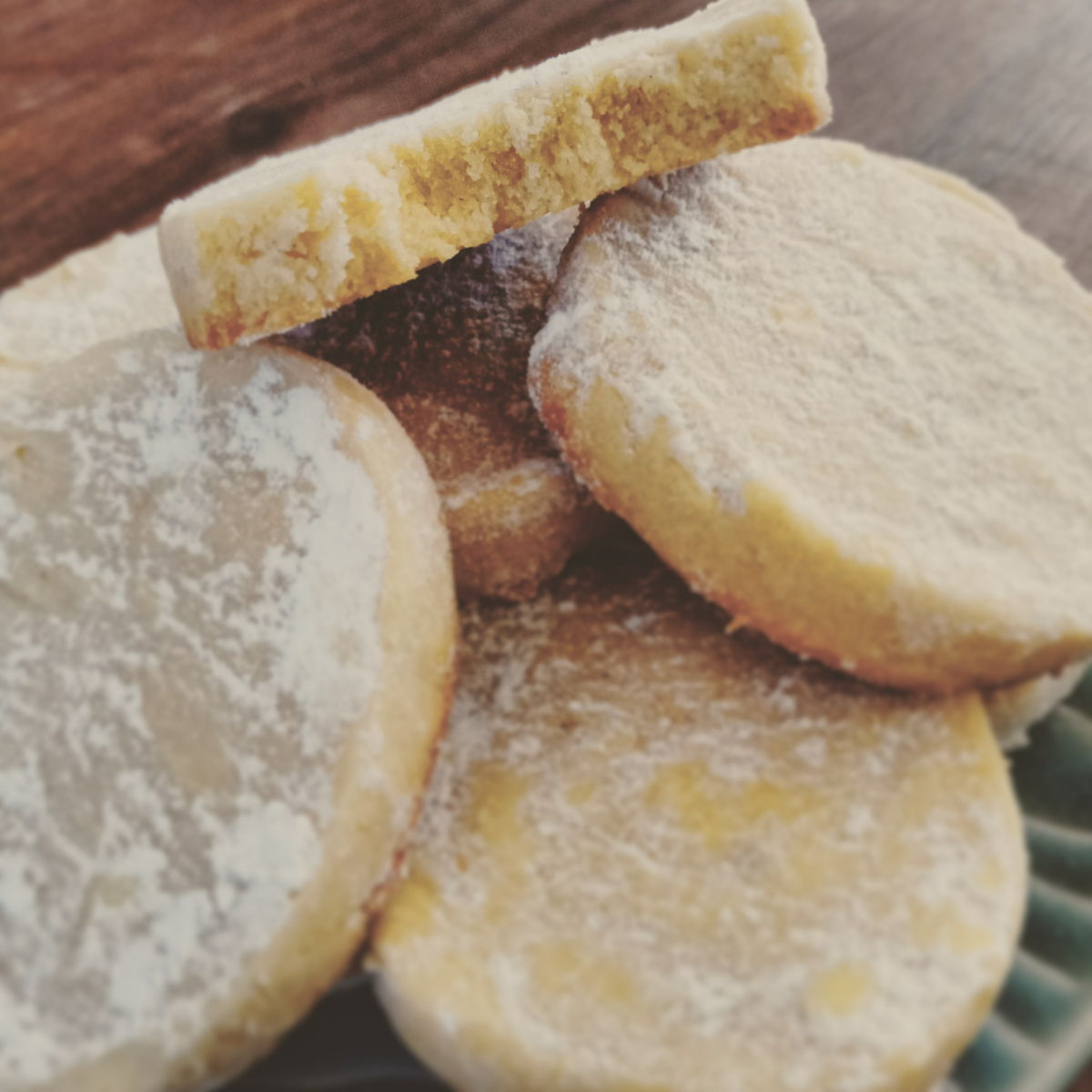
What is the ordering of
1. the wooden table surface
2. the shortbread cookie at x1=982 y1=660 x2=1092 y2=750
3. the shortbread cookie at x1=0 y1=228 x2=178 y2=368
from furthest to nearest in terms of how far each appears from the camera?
the wooden table surface, the shortbread cookie at x1=0 y1=228 x2=178 y2=368, the shortbread cookie at x1=982 y1=660 x2=1092 y2=750

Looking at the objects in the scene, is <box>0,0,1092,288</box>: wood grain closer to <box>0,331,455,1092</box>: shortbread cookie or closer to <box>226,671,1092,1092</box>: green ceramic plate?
<box>0,331,455,1092</box>: shortbread cookie

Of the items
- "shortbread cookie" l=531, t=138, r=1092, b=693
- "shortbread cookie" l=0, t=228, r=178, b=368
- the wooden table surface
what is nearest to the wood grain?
the wooden table surface

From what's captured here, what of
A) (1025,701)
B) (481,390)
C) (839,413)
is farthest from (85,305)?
(1025,701)

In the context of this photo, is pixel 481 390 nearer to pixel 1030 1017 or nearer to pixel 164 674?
pixel 164 674

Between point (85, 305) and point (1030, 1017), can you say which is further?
point (85, 305)

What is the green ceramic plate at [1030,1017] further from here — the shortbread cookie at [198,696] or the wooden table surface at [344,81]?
the wooden table surface at [344,81]

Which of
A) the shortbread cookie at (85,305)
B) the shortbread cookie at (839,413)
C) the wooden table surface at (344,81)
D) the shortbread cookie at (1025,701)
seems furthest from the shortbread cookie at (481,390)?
the wooden table surface at (344,81)

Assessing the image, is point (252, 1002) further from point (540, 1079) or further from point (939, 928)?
point (939, 928)

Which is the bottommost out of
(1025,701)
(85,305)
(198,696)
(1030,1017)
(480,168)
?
(1030,1017)
